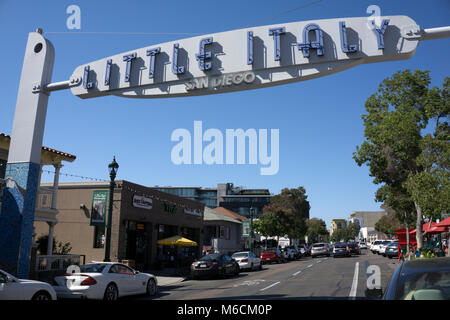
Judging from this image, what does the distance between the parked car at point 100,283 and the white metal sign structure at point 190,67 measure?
1.69m

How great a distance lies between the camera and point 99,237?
947 inches

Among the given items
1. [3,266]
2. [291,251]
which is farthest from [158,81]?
[291,251]

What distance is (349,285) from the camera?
1413 centimetres

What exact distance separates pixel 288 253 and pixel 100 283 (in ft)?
113

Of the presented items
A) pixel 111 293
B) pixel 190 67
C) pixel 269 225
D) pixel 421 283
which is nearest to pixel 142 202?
pixel 111 293

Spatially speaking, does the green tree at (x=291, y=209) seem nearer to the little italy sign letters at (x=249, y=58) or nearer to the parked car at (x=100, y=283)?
the parked car at (x=100, y=283)

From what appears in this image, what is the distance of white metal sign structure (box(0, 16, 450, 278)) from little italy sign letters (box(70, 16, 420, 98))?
1.1 inches

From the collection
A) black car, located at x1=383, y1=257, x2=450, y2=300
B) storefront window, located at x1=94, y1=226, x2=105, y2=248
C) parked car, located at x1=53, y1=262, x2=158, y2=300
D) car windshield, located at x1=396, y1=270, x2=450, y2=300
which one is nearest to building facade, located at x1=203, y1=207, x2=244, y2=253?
storefront window, located at x1=94, y1=226, x2=105, y2=248

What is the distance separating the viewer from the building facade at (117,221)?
914 inches

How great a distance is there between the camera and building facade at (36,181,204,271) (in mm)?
23203

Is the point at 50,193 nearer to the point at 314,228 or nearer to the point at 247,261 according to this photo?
the point at 247,261

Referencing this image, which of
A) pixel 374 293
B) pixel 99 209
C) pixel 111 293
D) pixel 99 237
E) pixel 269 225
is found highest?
pixel 269 225

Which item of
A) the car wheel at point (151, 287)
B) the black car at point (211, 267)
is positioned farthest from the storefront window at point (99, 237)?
the car wheel at point (151, 287)

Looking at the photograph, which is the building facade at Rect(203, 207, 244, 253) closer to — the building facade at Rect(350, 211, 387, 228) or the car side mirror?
the car side mirror
